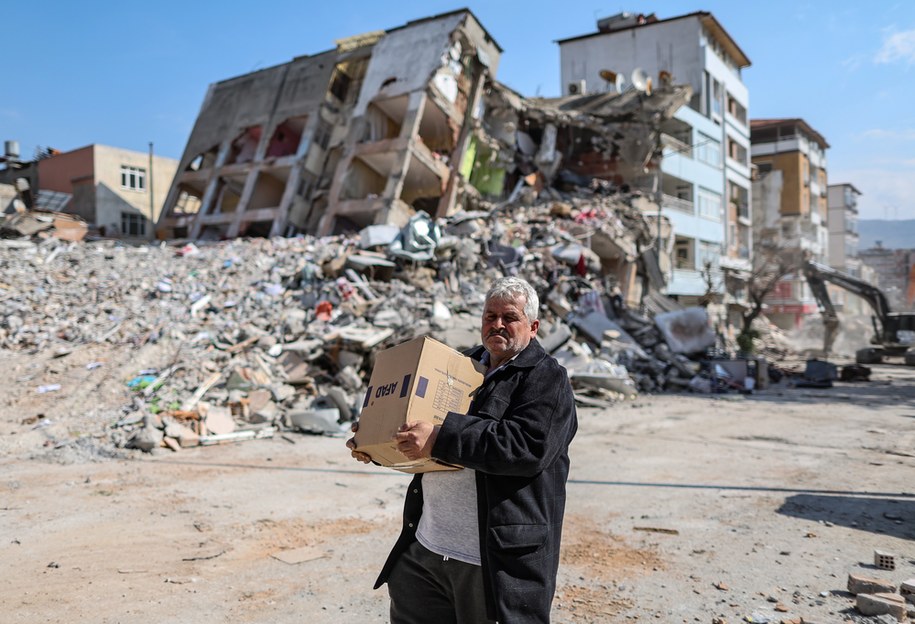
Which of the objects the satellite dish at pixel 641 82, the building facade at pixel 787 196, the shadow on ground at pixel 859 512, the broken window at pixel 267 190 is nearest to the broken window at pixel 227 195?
the broken window at pixel 267 190

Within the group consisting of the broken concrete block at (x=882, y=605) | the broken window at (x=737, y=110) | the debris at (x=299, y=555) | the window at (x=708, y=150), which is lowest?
the debris at (x=299, y=555)

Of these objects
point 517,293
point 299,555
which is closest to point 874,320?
point 299,555

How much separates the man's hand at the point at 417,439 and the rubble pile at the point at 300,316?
642cm

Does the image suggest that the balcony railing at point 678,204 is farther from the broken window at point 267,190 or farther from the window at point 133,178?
the window at point 133,178

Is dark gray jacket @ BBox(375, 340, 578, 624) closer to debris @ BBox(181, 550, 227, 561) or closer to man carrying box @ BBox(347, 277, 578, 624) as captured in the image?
man carrying box @ BBox(347, 277, 578, 624)

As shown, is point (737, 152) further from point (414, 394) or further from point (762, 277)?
point (414, 394)

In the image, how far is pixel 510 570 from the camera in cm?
163

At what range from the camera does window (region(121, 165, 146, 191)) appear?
1232 inches

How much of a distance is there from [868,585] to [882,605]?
21 centimetres

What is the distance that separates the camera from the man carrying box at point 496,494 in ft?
5.30

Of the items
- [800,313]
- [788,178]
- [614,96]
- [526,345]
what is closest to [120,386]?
[526,345]

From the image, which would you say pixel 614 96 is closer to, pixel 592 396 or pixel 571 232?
pixel 571 232

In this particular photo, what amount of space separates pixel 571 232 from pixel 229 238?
13732mm

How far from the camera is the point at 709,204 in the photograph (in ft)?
99.4
